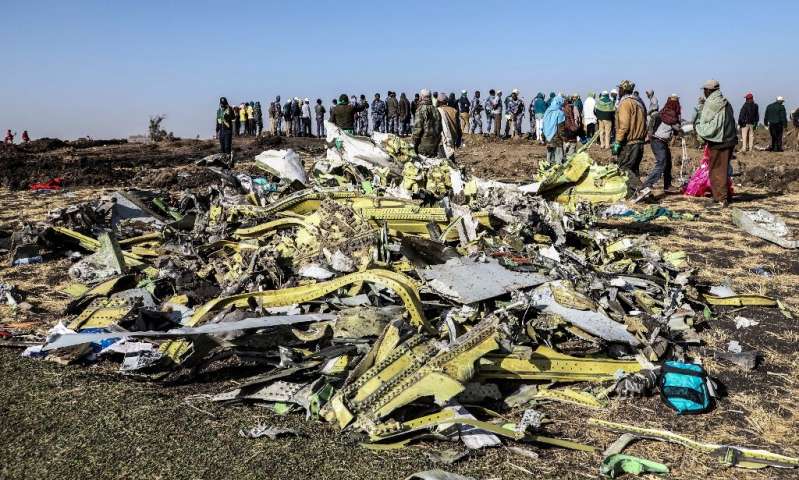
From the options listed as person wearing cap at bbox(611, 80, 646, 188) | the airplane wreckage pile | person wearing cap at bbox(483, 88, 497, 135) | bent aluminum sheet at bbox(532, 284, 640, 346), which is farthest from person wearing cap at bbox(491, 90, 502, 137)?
bent aluminum sheet at bbox(532, 284, 640, 346)

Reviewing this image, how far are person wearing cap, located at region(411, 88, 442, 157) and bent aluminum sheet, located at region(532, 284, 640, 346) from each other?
5.78 m

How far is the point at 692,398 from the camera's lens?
3.77 metres

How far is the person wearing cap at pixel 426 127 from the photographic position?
10.1 m

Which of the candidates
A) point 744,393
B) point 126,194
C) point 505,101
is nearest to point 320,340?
point 744,393

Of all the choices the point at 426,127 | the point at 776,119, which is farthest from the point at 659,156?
the point at 776,119

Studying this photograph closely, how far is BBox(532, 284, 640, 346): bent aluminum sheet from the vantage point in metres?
4.45

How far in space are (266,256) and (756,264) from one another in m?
5.38

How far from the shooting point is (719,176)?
10516 millimetres

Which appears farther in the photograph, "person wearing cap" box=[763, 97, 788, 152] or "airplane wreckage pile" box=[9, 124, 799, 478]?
"person wearing cap" box=[763, 97, 788, 152]

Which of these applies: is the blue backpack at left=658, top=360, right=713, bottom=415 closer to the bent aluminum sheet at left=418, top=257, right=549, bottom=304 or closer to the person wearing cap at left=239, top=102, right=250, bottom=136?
the bent aluminum sheet at left=418, top=257, right=549, bottom=304

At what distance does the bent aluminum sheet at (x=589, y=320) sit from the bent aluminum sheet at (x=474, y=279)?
0.93 ft

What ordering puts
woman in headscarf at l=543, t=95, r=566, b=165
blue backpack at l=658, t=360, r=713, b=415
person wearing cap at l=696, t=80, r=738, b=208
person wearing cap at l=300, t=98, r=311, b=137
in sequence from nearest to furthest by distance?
blue backpack at l=658, t=360, r=713, b=415 < person wearing cap at l=696, t=80, r=738, b=208 < woman in headscarf at l=543, t=95, r=566, b=165 < person wearing cap at l=300, t=98, r=311, b=137

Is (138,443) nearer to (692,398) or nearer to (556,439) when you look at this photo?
(556,439)

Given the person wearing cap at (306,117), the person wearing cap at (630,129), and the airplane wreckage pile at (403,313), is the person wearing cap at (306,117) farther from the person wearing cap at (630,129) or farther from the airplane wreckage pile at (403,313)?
the airplane wreckage pile at (403,313)
